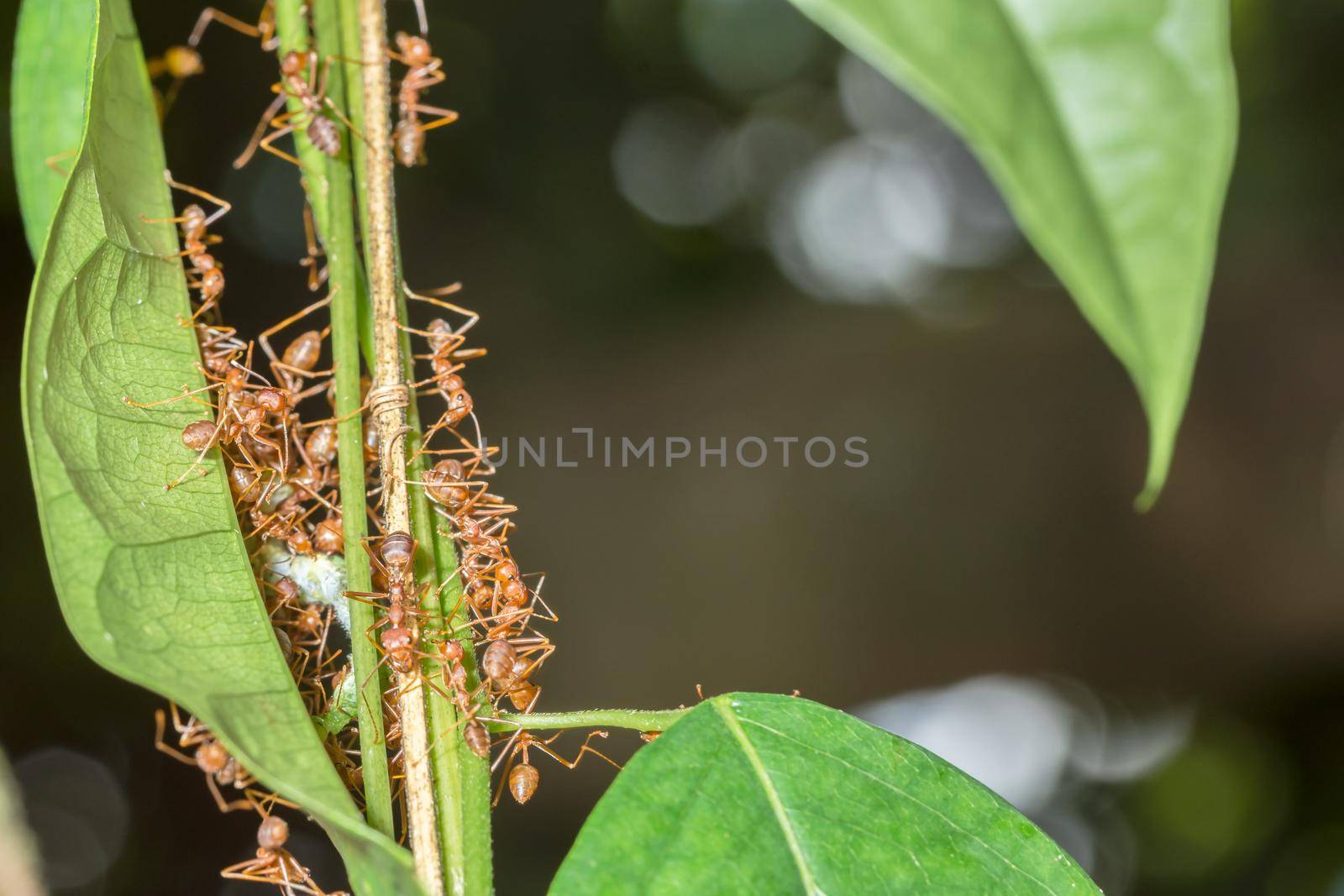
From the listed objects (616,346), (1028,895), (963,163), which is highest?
(963,163)

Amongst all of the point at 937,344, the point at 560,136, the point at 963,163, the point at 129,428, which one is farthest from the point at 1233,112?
the point at 963,163

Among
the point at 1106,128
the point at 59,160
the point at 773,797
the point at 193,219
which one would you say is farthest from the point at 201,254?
the point at 1106,128

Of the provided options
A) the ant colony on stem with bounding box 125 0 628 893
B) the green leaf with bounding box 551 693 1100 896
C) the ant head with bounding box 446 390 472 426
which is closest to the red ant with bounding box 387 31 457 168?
the ant colony on stem with bounding box 125 0 628 893

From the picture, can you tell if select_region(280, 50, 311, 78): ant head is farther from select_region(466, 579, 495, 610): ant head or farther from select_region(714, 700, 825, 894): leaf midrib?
select_region(714, 700, 825, 894): leaf midrib

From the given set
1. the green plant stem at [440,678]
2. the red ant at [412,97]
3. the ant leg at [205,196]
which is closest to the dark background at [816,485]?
the red ant at [412,97]

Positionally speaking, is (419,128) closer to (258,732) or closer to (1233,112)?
(258,732)

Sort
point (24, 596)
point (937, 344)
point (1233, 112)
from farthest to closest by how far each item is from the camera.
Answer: point (937, 344), point (24, 596), point (1233, 112)

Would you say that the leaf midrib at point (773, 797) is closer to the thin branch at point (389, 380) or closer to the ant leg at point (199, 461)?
the thin branch at point (389, 380)
